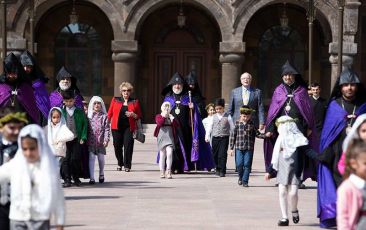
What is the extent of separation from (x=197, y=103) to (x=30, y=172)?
523 inches

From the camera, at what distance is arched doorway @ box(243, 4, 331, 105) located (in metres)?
36.8

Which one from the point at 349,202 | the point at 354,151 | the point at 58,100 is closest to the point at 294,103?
the point at 58,100

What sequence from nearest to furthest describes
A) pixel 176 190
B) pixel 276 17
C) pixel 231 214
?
pixel 231 214, pixel 176 190, pixel 276 17

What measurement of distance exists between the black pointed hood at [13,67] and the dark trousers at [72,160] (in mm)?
2127

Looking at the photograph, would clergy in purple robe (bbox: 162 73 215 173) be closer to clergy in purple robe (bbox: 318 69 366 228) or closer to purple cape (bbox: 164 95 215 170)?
purple cape (bbox: 164 95 215 170)

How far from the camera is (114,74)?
34750mm

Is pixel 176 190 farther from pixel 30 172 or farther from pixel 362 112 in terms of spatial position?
pixel 30 172

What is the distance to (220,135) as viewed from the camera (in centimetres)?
2083

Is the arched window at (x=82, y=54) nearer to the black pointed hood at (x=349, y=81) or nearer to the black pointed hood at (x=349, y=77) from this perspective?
the black pointed hood at (x=349, y=81)

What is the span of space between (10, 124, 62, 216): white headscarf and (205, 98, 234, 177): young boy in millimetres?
12026

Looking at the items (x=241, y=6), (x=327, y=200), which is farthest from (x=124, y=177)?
(x=241, y=6)

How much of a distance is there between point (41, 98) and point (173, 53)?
19.9 m

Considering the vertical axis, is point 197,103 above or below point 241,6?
below

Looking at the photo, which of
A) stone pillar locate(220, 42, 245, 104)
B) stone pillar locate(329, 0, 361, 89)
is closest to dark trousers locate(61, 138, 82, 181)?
A: stone pillar locate(220, 42, 245, 104)
